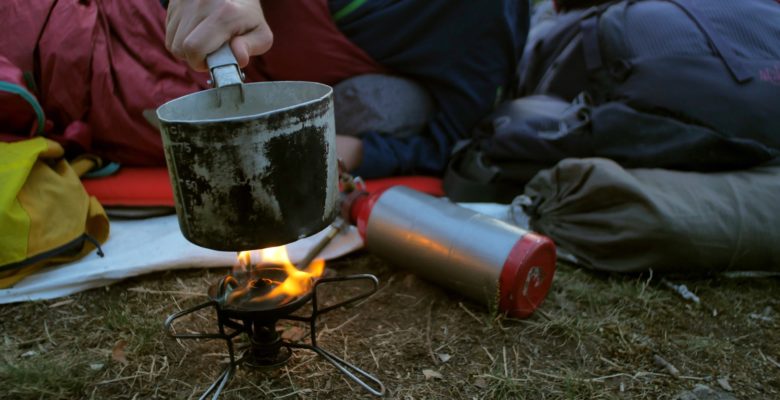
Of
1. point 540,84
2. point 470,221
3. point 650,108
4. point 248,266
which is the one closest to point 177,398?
point 248,266

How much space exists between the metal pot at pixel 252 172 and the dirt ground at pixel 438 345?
556mm

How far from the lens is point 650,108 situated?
2326 millimetres

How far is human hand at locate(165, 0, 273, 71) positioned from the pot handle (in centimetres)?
2

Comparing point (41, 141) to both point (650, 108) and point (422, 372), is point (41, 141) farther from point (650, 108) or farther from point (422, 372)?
point (650, 108)

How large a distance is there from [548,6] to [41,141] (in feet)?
9.64

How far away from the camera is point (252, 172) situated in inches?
48.8

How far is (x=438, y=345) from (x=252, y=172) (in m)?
0.90

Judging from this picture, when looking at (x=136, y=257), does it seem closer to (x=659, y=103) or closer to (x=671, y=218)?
(x=671, y=218)

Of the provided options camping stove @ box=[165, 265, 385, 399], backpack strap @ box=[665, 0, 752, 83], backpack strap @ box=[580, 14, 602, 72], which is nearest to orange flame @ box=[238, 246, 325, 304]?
camping stove @ box=[165, 265, 385, 399]

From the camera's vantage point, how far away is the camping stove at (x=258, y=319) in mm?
1540

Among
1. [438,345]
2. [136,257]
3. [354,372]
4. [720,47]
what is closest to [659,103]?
[720,47]

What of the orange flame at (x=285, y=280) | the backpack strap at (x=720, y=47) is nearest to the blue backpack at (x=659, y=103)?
the backpack strap at (x=720, y=47)

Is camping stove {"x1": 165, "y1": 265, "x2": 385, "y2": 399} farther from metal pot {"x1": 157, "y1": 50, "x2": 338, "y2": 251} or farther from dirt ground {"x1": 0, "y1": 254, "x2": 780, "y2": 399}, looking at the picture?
metal pot {"x1": 157, "y1": 50, "x2": 338, "y2": 251}

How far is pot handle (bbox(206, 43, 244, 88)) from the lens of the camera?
54.5 inches
